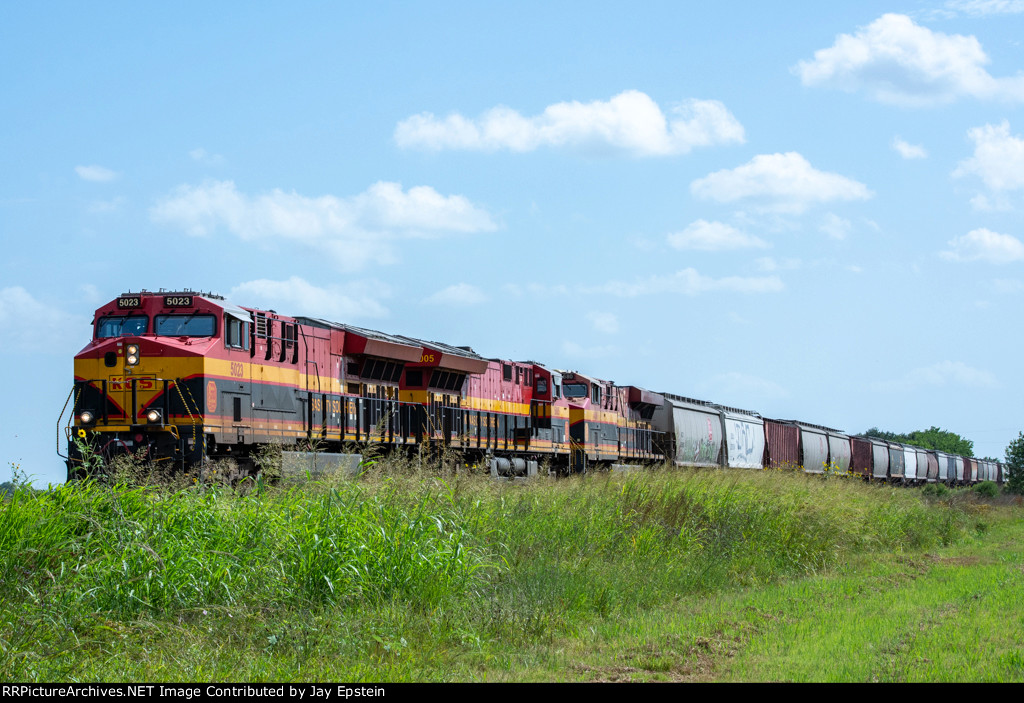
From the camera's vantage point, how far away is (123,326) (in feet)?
59.0

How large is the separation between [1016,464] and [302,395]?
4082 centimetres

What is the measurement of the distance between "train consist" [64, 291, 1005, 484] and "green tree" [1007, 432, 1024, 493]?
23.2 metres

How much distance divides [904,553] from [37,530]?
528 inches

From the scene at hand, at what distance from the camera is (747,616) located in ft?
31.7

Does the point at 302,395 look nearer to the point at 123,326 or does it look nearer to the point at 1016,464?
the point at 123,326

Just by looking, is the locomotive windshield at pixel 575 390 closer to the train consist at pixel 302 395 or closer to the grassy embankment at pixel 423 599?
the train consist at pixel 302 395

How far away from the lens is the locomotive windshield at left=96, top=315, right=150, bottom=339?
1791 centimetres

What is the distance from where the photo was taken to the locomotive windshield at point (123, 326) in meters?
17.9

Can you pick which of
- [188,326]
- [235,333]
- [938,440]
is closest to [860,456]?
[235,333]

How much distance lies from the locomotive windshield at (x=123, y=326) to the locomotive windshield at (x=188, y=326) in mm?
405

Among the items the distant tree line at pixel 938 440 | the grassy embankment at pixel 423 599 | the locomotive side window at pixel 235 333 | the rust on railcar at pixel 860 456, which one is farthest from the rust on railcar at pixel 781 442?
the distant tree line at pixel 938 440

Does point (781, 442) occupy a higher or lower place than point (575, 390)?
lower

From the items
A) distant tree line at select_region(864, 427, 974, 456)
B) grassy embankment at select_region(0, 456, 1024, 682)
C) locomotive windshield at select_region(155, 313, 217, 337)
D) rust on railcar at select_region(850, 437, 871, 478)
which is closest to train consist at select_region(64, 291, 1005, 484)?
locomotive windshield at select_region(155, 313, 217, 337)

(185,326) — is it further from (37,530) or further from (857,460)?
(857,460)
